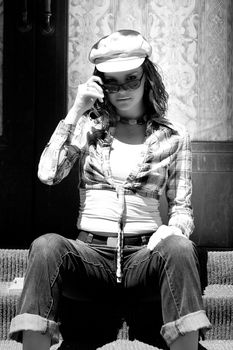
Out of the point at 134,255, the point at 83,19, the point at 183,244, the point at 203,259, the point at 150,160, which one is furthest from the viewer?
the point at 83,19

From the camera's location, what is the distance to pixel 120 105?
2.49m

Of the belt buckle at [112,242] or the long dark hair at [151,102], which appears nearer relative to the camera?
the belt buckle at [112,242]

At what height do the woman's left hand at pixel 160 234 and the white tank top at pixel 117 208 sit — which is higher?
the white tank top at pixel 117 208

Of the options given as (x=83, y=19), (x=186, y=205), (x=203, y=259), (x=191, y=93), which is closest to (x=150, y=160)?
(x=186, y=205)

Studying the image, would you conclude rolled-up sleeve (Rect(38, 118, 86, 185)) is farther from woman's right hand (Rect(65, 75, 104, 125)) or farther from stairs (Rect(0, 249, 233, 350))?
A: stairs (Rect(0, 249, 233, 350))

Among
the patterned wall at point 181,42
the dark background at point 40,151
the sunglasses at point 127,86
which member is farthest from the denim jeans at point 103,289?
the patterned wall at point 181,42

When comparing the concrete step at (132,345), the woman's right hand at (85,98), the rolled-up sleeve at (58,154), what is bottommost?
the concrete step at (132,345)

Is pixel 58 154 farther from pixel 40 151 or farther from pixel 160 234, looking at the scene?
pixel 40 151

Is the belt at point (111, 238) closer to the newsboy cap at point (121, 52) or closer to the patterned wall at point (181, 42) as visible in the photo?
the newsboy cap at point (121, 52)

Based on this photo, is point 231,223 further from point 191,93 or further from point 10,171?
point 10,171

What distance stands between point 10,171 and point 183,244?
1324mm

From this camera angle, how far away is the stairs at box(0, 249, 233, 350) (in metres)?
2.43

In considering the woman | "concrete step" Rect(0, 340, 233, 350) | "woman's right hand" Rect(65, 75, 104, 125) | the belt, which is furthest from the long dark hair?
"concrete step" Rect(0, 340, 233, 350)

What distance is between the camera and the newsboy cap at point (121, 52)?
2.43 meters
